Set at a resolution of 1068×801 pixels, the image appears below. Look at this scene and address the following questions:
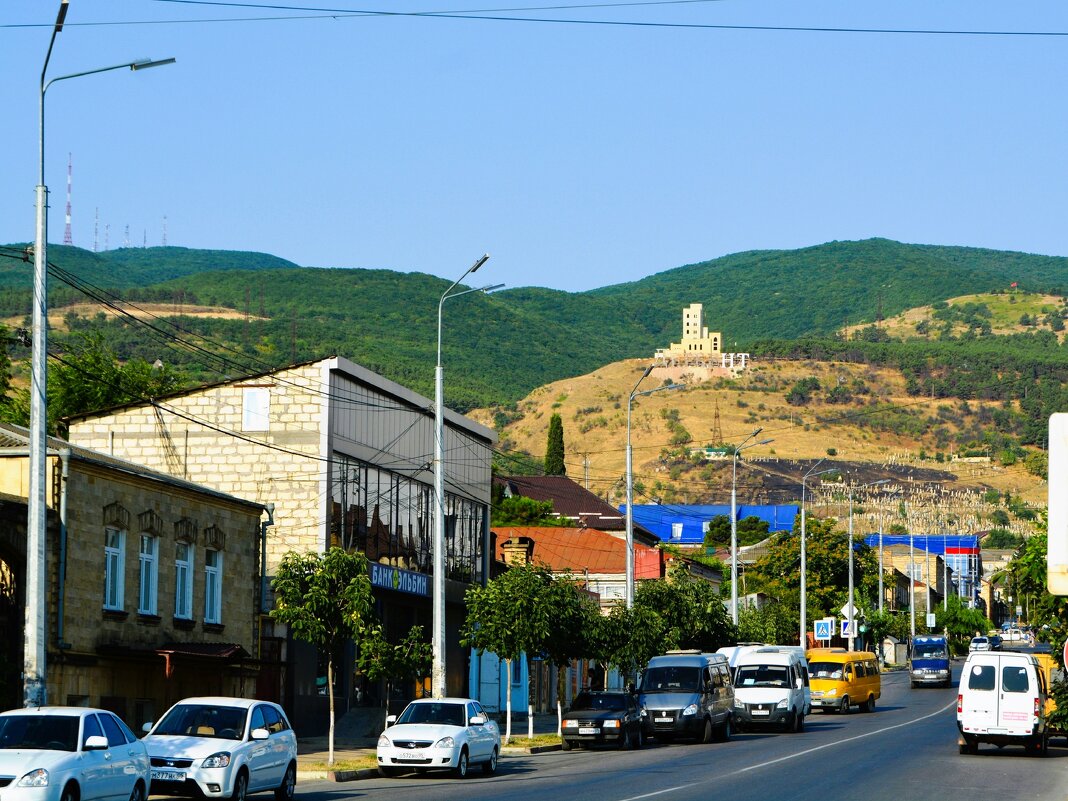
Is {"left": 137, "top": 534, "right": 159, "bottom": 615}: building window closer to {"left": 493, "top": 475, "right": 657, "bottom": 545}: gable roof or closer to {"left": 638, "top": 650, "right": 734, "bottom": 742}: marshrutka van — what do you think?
{"left": 638, "top": 650, "right": 734, "bottom": 742}: marshrutka van

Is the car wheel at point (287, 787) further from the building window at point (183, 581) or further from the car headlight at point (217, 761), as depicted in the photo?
the building window at point (183, 581)

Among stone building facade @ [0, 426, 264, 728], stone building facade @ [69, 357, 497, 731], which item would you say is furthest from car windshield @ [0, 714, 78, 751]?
stone building facade @ [69, 357, 497, 731]

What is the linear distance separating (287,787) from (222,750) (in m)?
2.02

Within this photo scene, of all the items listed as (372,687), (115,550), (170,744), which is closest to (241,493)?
(372,687)

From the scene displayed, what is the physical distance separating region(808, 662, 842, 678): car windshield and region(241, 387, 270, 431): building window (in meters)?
24.8

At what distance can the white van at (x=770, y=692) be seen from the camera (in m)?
44.6

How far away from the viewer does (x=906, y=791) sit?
81.1 feet

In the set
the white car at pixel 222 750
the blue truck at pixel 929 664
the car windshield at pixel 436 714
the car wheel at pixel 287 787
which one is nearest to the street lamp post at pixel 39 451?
the white car at pixel 222 750

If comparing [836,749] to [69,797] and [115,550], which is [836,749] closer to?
[115,550]

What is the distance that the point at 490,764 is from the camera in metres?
30.0

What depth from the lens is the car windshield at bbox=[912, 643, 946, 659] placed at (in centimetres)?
8150

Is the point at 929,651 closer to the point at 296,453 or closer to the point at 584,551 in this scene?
the point at 584,551

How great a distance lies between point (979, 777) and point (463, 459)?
2523 centimetres

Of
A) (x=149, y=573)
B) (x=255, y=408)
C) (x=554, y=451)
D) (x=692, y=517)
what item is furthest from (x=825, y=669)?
(x=692, y=517)
